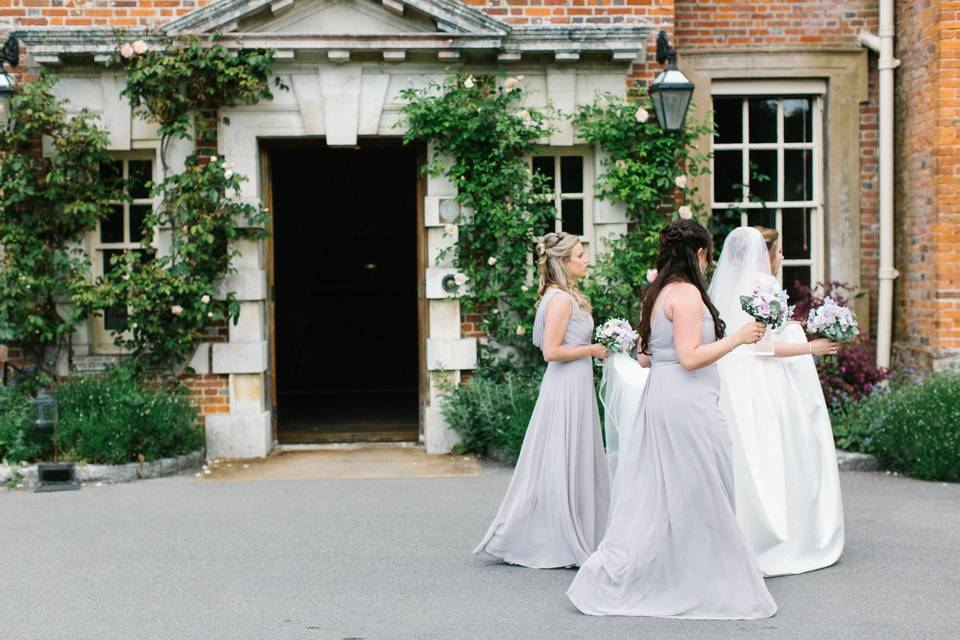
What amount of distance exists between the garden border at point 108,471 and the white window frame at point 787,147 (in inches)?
221

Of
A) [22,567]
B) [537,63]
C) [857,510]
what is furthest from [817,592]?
[537,63]

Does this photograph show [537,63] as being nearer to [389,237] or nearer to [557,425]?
[557,425]

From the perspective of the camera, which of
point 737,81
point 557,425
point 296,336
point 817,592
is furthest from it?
point 296,336

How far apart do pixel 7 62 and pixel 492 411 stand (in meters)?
5.22

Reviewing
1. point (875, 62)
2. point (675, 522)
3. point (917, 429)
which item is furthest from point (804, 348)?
point (875, 62)

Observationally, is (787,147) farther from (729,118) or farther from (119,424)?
(119,424)

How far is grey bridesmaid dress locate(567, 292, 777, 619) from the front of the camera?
5480 mm

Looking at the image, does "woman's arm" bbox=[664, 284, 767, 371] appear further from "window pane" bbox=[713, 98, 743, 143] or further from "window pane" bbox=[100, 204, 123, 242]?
"window pane" bbox=[100, 204, 123, 242]

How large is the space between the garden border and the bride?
16.7 ft

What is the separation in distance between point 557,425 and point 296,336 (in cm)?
1172

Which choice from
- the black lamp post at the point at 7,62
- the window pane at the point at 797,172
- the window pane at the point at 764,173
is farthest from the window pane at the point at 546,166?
the black lamp post at the point at 7,62

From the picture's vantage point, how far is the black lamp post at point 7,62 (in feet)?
31.9

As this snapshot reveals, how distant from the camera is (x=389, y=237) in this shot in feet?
60.6

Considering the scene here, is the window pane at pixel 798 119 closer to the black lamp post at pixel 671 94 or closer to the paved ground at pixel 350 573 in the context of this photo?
the black lamp post at pixel 671 94
